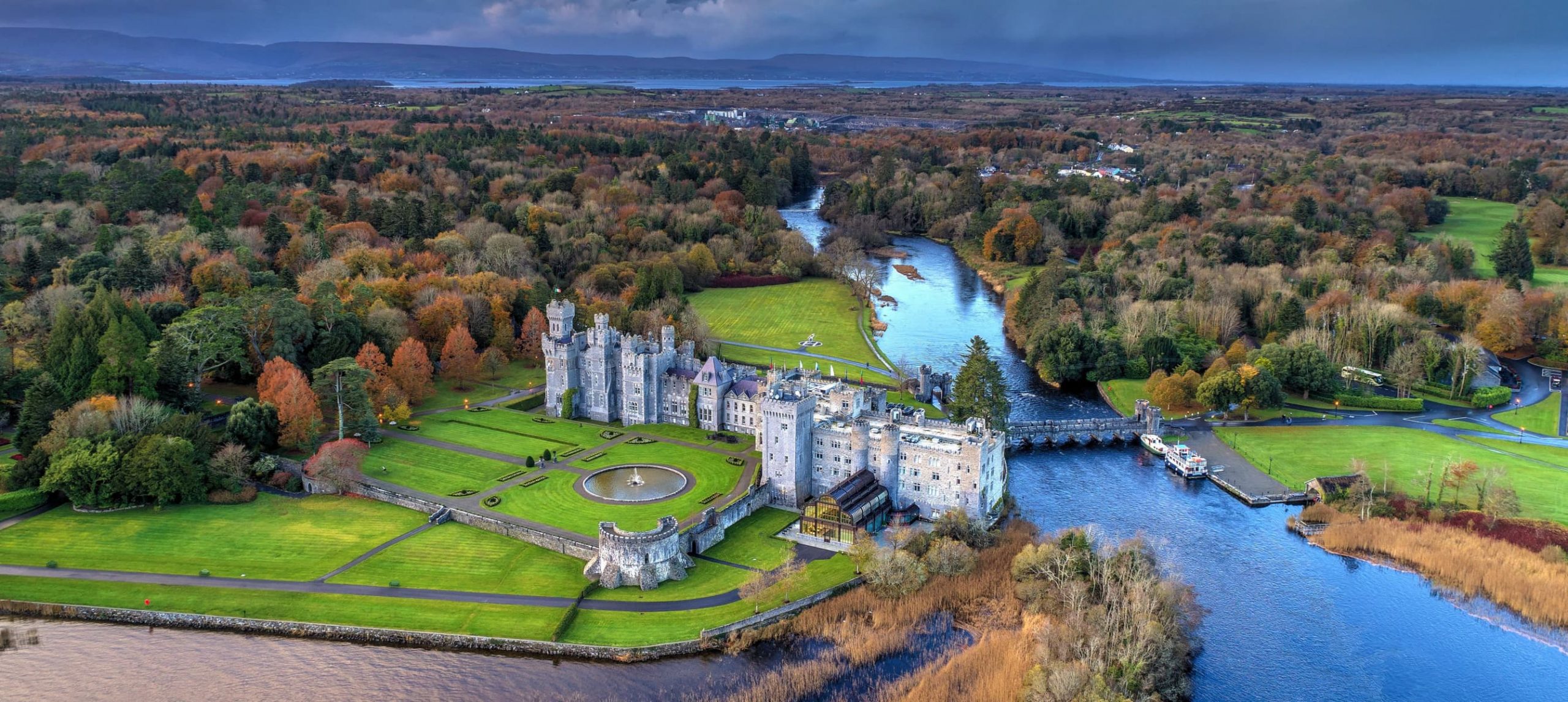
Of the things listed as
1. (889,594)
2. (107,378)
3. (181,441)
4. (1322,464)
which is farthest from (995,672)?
(107,378)

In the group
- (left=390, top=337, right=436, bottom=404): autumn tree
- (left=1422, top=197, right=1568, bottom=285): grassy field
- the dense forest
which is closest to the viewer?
the dense forest

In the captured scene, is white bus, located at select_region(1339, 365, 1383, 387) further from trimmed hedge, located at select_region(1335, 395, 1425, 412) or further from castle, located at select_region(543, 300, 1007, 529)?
castle, located at select_region(543, 300, 1007, 529)

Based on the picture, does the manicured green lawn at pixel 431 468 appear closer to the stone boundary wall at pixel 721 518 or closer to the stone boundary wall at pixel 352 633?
the stone boundary wall at pixel 352 633

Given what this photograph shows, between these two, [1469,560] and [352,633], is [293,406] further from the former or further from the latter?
[1469,560]

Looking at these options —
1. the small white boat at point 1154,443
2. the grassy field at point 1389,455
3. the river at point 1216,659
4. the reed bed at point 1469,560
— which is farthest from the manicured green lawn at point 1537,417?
the river at point 1216,659

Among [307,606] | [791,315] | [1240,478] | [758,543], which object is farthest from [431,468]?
[1240,478]

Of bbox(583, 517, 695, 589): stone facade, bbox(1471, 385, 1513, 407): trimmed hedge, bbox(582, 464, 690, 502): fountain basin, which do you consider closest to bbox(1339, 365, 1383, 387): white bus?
bbox(1471, 385, 1513, 407): trimmed hedge

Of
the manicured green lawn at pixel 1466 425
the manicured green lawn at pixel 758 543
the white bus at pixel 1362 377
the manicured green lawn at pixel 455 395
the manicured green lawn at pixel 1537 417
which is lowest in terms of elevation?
the manicured green lawn at pixel 758 543
